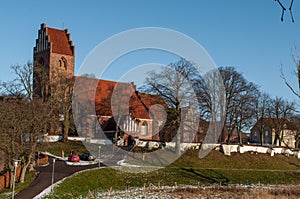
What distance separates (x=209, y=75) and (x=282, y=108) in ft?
71.1

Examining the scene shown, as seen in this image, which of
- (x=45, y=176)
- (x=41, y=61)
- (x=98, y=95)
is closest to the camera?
(x=45, y=176)

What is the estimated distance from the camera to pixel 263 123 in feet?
199

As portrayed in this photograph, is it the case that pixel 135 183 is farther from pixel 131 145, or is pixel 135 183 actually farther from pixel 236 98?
pixel 236 98

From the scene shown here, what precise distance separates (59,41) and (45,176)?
37396 millimetres

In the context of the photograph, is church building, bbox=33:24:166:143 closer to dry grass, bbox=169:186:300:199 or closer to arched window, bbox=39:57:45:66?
arched window, bbox=39:57:45:66

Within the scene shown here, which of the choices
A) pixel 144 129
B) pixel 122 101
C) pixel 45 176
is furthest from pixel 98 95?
pixel 45 176

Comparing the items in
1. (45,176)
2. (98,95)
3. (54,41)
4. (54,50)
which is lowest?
(45,176)

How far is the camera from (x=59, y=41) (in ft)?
214

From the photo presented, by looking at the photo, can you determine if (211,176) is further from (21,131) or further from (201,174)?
(21,131)

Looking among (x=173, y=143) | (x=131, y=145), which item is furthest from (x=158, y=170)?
(x=131, y=145)

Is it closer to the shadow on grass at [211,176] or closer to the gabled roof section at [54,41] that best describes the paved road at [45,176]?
the shadow on grass at [211,176]

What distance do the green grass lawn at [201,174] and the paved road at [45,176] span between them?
3.74ft

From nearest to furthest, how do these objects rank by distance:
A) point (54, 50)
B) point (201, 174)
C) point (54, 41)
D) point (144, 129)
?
point (201, 174), point (144, 129), point (54, 50), point (54, 41)

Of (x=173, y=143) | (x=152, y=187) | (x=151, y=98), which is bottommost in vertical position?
(x=152, y=187)
